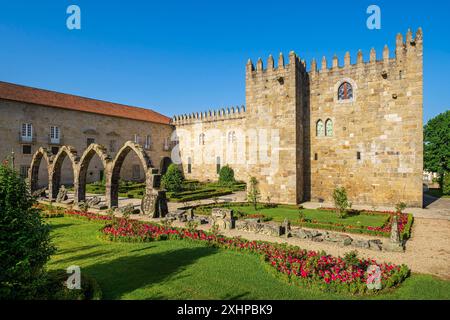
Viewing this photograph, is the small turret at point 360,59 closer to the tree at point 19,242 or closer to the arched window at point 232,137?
the arched window at point 232,137

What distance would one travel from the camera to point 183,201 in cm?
2153

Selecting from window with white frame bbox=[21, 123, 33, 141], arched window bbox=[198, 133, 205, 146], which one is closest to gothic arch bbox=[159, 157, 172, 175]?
arched window bbox=[198, 133, 205, 146]

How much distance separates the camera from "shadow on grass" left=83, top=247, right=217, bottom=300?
21.8 feet

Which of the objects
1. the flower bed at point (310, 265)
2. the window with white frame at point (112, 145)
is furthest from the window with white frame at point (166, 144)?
the flower bed at point (310, 265)

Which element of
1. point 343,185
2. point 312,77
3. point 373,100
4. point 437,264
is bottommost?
point 437,264

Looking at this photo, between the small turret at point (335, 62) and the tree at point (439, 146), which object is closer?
the small turret at point (335, 62)

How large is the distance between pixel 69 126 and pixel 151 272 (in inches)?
1194

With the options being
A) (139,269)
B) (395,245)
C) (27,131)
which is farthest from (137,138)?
(395,245)

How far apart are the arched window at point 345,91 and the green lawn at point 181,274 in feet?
51.5

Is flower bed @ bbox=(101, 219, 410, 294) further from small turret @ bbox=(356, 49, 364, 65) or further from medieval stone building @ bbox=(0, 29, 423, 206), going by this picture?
small turret @ bbox=(356, 49, 364, 65)

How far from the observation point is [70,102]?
33.3 m

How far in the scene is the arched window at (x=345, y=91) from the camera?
20359 millimetres
